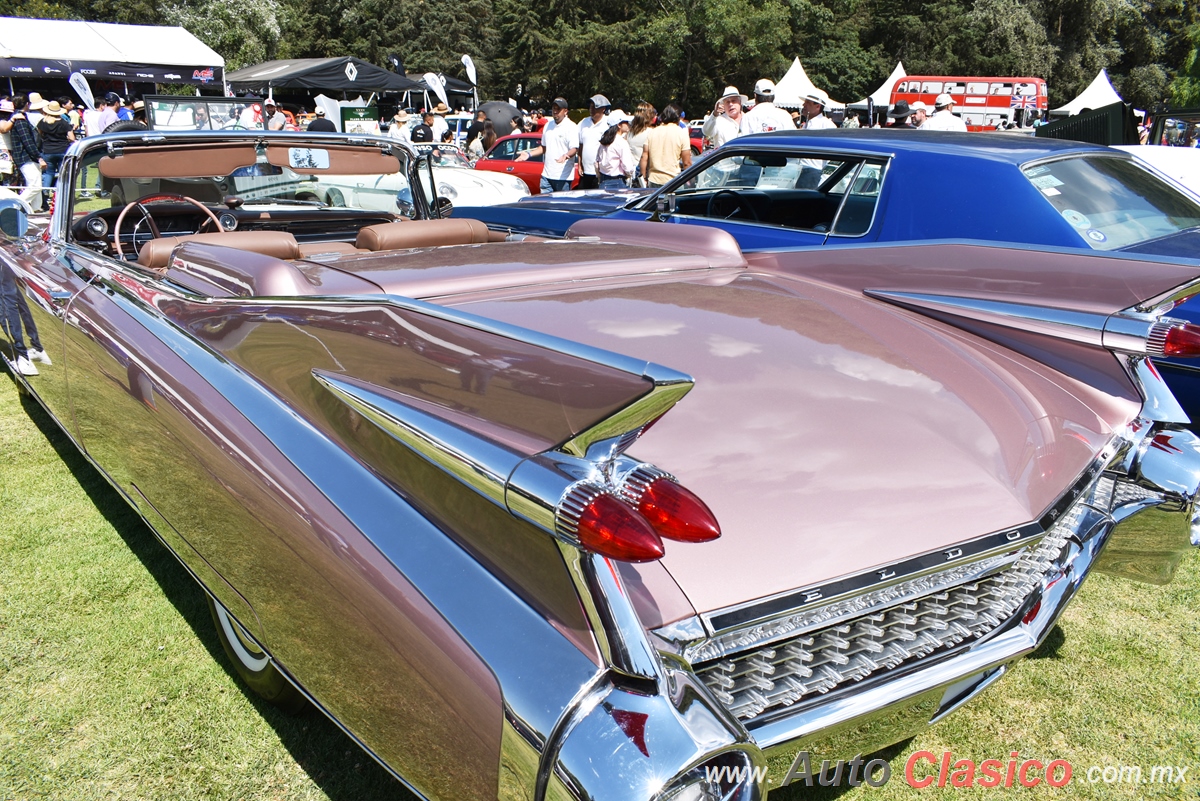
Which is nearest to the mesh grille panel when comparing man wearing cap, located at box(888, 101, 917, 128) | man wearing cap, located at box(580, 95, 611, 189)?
man wearing cap, located at box(580, 95, 611, 189)

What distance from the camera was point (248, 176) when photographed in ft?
12.6

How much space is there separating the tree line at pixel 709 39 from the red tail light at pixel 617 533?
41.5m

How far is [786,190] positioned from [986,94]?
25.8 meters

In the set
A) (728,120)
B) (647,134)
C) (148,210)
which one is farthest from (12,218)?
(728,120)

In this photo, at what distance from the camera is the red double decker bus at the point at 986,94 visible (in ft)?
85.7

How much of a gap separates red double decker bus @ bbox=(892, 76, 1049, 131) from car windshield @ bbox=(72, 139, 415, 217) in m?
25.4

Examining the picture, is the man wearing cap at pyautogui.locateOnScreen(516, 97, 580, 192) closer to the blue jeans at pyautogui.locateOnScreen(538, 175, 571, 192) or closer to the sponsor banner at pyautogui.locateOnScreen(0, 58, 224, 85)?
the blue jeans at pyautogui.locateOnScreen(538, 175, 571, 192)

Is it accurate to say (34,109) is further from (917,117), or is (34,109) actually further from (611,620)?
(611,620)

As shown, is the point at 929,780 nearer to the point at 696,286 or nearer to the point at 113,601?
A: the point at 696,286

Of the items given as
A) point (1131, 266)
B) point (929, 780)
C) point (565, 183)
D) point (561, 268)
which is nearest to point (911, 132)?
point (1131, 266)

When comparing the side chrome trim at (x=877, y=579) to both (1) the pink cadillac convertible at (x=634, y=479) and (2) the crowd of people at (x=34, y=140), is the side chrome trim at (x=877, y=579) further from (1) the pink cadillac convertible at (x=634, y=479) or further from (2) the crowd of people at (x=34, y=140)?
(2) the crowd of people at (x=34, y=140)

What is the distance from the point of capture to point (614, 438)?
43.3 inches

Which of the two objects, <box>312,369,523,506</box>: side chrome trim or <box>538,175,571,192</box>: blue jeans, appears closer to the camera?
<box>312,369,523,506</box>: side chrome trim

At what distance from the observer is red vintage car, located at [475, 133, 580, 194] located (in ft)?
38.3
